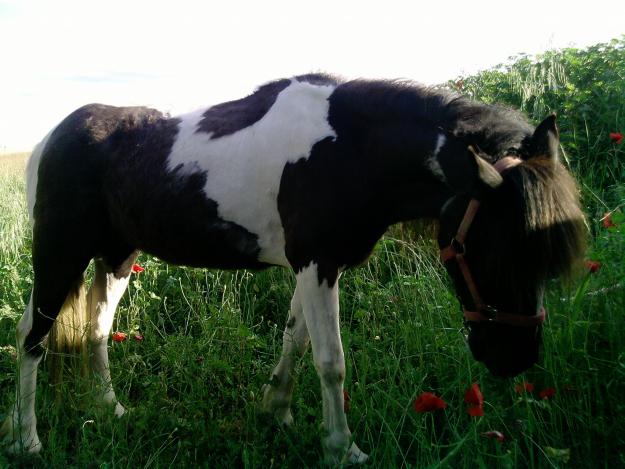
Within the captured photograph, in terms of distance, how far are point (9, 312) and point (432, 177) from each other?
337 cm

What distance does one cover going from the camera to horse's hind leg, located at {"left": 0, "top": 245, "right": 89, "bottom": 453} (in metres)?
3.21

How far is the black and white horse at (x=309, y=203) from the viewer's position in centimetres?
223

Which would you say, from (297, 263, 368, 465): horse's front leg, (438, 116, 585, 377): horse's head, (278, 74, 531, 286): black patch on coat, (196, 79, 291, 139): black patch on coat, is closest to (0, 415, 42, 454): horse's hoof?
(297, 263, 368, 465): horse's front leg

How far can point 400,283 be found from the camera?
3777 millimetres

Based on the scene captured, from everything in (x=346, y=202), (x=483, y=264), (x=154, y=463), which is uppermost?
(x=346, y=202)

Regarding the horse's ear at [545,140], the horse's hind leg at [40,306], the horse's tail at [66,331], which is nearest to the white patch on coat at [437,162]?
the horse's ear at [545,140]

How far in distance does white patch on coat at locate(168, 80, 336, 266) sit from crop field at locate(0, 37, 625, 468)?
0.73 m

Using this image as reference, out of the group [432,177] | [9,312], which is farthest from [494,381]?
[9,312]

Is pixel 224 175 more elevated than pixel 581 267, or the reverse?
pixel 224 175

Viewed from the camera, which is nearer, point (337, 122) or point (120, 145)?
point (337, 122)

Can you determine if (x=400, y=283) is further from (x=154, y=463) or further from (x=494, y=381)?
(x=154, y=463)

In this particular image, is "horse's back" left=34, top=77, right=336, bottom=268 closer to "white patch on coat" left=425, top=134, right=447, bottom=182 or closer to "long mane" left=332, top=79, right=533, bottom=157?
"long mane" left=332, top=79, right=533, bottom=157

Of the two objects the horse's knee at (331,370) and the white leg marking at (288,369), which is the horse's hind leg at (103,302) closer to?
the white leg marking at (288,369)

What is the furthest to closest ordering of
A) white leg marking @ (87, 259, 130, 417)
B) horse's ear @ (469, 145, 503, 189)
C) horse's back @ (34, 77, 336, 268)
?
white leg marking @ (87, 259, 130, 417), horse's back @ (34, 77, 336, 268), horse's ear @ (469, 145, 503, 189)
